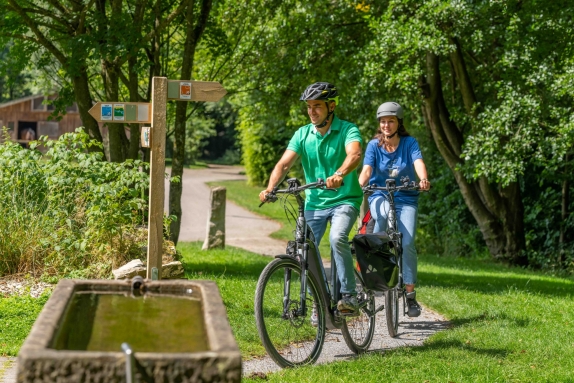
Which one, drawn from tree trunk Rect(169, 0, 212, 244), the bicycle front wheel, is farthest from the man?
tree trunk Rect(169, 0, 212, 244)

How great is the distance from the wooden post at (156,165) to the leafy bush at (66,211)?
2.31 metres

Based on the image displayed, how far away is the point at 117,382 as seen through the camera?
2.97m

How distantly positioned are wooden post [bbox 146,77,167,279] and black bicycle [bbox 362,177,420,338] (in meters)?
1.74

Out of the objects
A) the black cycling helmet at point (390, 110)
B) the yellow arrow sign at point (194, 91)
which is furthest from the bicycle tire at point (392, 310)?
the yellow arrow sign at point (194, 91)

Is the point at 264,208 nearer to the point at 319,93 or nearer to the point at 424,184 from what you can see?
the point at 424,184

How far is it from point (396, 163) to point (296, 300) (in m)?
2.29

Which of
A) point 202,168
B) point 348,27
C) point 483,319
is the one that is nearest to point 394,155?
point 483,319

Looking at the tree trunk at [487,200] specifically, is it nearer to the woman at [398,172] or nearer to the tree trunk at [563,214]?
the tree trunk at [563,214]

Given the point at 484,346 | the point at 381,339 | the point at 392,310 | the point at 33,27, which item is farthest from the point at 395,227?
the point at 33,27

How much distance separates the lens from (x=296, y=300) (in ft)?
20.1

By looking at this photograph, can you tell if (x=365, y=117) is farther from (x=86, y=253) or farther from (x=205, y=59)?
(x=86, y=253)

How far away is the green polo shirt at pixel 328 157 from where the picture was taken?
Result: 6.55 m

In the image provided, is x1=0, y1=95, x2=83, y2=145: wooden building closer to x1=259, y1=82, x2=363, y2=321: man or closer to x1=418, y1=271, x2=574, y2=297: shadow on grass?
x1=418, y1=271, x2=574, y2=297: shadow on grass

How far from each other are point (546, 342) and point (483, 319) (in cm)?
127
